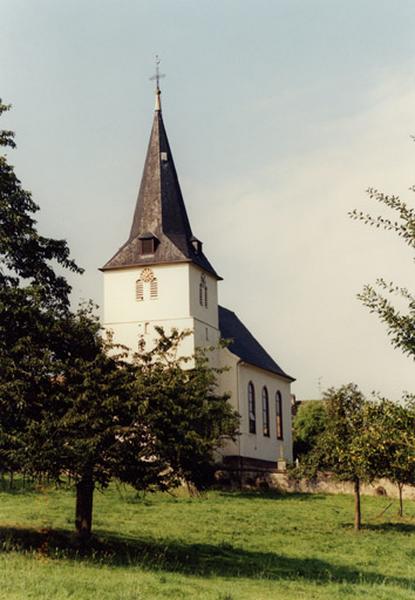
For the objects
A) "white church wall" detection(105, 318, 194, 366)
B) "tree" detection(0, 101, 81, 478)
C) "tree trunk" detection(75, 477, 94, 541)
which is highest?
"white church wall" detection(105, 318, 194, 366)

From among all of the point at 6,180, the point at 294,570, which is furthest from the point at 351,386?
the point at 6,180

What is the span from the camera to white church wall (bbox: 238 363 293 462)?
63.4 m

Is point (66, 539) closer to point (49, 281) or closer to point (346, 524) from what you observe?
point (49, 281)

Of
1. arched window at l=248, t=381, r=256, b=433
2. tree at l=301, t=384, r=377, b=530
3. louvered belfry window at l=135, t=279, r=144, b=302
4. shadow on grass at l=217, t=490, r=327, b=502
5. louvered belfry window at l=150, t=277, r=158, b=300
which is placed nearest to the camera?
tree at l=301, t=384, r=377, b=530

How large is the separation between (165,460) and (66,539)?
4297 mm

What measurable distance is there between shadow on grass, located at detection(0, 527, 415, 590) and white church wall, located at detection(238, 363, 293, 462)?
102 feet

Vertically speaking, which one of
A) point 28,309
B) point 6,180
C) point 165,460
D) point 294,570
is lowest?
point 294,570

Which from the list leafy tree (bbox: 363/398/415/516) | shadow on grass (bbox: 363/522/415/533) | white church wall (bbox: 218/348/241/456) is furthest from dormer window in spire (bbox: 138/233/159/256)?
leafy tree (bbox: 363/398/415/516)

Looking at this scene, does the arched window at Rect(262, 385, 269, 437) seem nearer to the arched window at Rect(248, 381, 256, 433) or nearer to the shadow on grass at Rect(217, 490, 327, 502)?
the arched window at Rect(248, 381, 256, 433)

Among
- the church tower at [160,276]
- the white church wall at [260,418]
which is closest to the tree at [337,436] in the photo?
the church tower at [160,276]

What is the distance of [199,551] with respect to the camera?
29547mm

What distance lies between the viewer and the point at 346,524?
133 feet

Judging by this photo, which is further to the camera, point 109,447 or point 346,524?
point 346,524

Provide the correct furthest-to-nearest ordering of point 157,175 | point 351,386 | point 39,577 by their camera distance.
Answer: point 157,175 < point 351,386 < point 39,577
